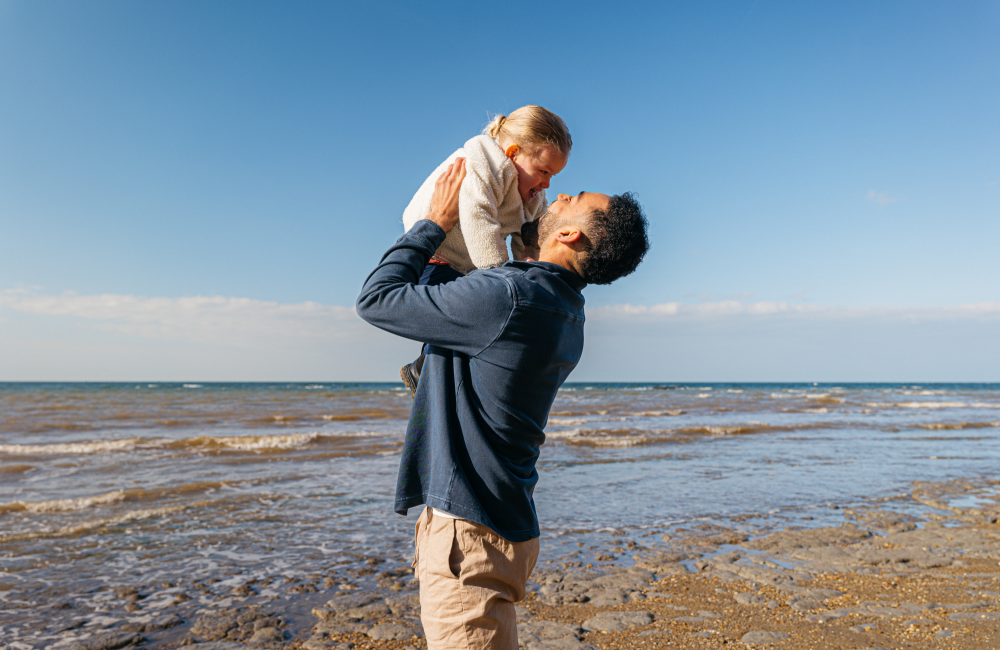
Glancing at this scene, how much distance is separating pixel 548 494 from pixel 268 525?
3.40 meters

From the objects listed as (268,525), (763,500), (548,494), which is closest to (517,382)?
(268,525)

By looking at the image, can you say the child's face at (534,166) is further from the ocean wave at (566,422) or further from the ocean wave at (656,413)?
the ocean wave at (656,413)

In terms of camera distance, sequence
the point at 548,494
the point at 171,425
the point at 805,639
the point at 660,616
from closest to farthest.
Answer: the point at 805,639 → the point at 660,616 → the point at 548,494 → the point at 171,425

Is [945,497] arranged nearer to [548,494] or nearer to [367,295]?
[548,494]

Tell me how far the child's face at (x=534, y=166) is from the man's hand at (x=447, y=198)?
24 cm

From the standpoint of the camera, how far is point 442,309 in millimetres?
1589

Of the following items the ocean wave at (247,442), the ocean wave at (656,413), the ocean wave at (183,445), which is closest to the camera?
the ocean wave at (183,445)

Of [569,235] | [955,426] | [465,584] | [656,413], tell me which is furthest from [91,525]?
[955,426]

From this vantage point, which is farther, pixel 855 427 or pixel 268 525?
pixel 855 427

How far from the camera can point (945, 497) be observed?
308 inches

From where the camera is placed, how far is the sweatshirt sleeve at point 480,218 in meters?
1.88

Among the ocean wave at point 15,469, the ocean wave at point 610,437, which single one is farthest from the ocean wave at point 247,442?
the ocean wave at point 610,437

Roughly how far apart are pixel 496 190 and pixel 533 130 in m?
0.28

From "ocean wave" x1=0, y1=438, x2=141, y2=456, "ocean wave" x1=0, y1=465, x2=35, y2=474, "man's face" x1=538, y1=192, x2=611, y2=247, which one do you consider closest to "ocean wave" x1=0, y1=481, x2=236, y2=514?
"ocean wave" x1=0, y1=465, x2=35, y2=474
